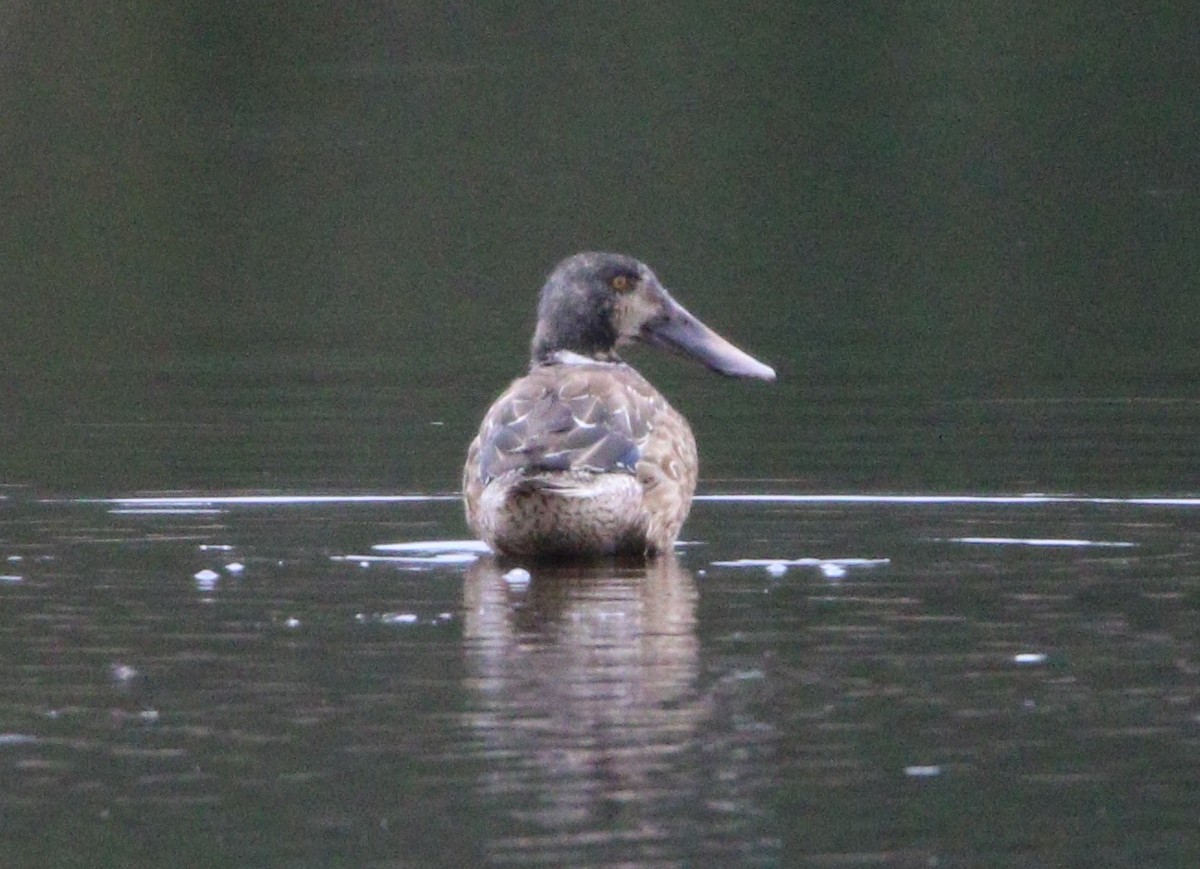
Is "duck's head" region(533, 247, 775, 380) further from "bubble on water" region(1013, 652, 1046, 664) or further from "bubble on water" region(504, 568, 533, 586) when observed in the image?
"bubble on water" region(1013, 652, 1046, 664)

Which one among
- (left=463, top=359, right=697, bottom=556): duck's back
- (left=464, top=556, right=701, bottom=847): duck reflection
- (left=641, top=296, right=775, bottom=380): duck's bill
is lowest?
(left=464, top=556, right=701, bottom=847): duck reflection

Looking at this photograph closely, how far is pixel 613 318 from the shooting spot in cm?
1145

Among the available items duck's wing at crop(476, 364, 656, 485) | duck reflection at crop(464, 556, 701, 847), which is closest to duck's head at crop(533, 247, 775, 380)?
duck's wing at crop(476, 364, 656, 485)

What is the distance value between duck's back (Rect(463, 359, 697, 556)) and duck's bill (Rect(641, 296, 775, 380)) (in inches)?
50.2

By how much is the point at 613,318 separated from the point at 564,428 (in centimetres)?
174

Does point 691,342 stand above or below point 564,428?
above

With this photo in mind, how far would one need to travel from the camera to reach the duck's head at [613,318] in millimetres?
11320

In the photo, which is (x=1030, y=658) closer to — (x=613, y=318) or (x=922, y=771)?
(x=922, y=771)

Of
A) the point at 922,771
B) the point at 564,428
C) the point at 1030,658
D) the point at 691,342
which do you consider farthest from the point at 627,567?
the point at 922,771

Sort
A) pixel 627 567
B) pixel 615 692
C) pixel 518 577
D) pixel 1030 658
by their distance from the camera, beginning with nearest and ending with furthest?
pixel 615 692 < pixel 1030 658 < pixel 518 577 < pixel 627 567

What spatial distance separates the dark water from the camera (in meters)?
6.51

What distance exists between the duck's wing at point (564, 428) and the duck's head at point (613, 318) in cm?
89

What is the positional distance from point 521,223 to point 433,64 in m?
15.2

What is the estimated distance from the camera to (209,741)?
23.2 feet
